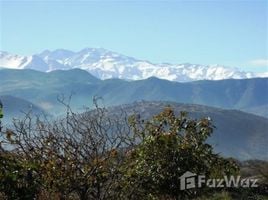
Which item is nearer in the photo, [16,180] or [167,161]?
[16,180]

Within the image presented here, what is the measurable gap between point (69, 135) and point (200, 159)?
8.80 feet

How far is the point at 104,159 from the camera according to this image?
10.2 metres

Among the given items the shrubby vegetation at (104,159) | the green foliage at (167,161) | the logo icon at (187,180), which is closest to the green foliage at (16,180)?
the shrubby vegetation at (104,159)

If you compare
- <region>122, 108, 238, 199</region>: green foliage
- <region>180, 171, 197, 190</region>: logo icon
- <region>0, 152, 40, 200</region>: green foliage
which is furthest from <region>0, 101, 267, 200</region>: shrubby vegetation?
<region>0, 152, 40, 200</region>: green foliage

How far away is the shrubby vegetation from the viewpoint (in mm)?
10094

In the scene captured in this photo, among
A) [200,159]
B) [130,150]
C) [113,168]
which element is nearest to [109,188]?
[113,168]

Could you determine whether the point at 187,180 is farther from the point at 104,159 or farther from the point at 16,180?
the point at 16,180

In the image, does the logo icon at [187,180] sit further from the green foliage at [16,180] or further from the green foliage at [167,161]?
the green foliage at [16,180]

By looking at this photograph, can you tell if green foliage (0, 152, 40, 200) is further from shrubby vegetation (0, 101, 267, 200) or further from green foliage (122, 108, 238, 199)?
green foliage (122, 108, 238, 199)

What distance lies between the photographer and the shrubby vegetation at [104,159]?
397 inches

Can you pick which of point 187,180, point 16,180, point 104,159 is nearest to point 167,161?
point 187,180

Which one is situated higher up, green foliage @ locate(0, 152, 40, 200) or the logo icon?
green foliage @ locate(0, 152, 40, 200)

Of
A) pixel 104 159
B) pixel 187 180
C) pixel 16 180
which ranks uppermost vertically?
pixel 104 159

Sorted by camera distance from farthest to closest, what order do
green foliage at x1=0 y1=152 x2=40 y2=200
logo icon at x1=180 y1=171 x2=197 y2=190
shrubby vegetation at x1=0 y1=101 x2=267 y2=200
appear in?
logo icon at x1=180 y1=171 x2=197 y2=190, shrubby vegetation at x1=0 y1=101 x2=267 y2=200, green foliage at x1=0 y1=152 x2=40 y2=200
